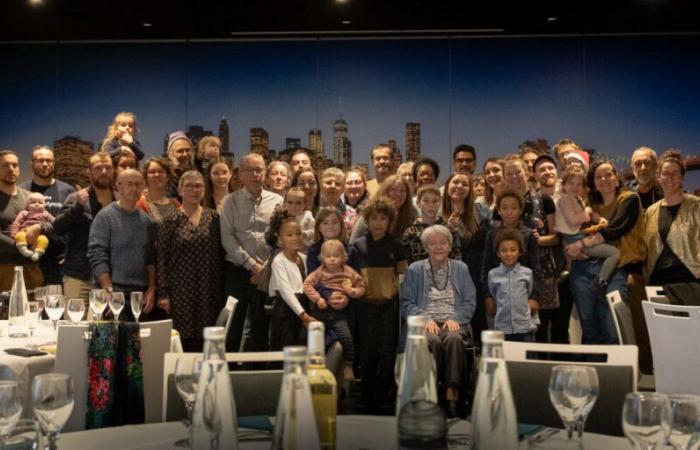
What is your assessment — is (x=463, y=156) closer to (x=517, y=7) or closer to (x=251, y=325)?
(x=517, y=7)

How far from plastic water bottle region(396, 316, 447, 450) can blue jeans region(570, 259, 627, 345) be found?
419cm

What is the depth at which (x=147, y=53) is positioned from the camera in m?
8.74

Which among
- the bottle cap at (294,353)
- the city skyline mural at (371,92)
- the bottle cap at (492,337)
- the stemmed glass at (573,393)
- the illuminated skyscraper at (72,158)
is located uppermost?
the city skyline mural at (371,92)

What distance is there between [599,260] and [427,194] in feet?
3.98

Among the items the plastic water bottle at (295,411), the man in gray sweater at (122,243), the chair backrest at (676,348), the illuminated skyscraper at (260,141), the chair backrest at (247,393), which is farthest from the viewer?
the illuminated skyscraper at (260,141)

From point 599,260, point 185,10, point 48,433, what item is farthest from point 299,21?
point 48,433

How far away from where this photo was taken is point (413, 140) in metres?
8.61

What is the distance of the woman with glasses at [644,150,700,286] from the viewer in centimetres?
553

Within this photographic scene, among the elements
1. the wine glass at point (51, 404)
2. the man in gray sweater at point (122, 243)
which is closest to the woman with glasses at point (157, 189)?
the man in gray sweater at point (122, 243)

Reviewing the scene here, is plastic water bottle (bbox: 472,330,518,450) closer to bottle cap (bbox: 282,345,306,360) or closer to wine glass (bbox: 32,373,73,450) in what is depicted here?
bottle cap (bbox: 282,345,306,360)

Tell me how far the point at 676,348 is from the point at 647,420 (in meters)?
2.29

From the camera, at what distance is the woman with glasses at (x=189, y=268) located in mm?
5473

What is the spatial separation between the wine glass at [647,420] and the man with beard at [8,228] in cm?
522

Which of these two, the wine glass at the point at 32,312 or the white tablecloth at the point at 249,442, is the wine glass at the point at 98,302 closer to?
the wine glass at the point at 32,312
